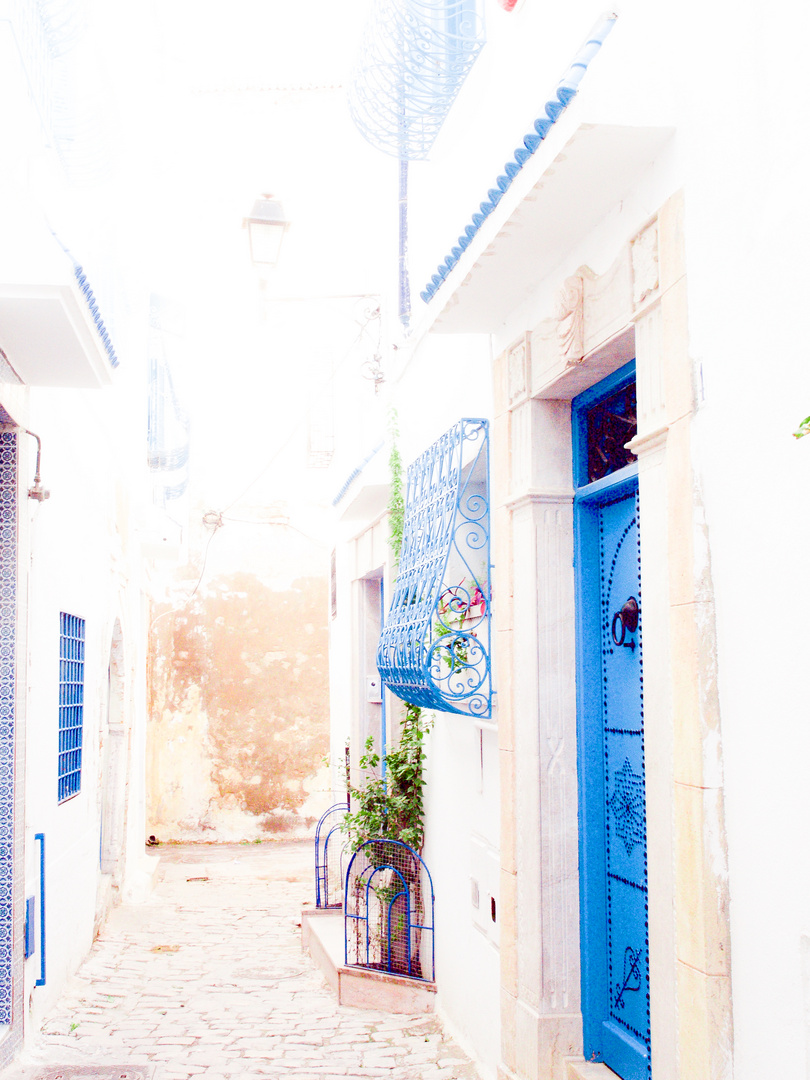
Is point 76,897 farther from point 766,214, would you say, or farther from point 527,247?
point 766,214

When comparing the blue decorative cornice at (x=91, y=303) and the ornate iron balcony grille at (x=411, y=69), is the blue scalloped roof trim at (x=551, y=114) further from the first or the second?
the ornate iron balcony grille at (x=411, y=69)

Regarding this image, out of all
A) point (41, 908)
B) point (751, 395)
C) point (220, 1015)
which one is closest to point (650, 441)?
point (751, 395)

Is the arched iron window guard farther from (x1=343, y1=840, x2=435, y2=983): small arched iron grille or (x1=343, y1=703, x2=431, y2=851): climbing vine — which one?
(x1=343, y1=840, x2=435, y2=983): small arched iron grille

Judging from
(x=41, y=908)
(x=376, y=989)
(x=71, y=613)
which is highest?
(x=71, y=613)

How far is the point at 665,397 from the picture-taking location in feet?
10.3

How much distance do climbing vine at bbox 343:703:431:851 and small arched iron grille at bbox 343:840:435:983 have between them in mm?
84

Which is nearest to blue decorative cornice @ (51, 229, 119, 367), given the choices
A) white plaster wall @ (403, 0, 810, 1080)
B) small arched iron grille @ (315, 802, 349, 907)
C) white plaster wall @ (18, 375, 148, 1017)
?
white plaster wall @ (18, 375, 148, 1017)

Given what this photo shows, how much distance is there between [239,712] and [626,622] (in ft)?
38.5

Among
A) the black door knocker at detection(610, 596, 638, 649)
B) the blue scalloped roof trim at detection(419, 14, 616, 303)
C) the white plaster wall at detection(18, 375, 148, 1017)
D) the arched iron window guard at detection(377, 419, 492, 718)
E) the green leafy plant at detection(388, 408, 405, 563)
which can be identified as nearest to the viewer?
the blue scalloped roof trim at detection(419, 14, 616, 303)

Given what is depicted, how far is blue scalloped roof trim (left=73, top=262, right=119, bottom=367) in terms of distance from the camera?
4277 millimetres

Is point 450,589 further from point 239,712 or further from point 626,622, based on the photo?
point 239,712

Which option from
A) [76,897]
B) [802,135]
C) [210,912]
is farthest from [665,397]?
[210,912]

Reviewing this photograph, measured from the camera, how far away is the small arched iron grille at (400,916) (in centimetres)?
640

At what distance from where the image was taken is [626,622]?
3.97 m
